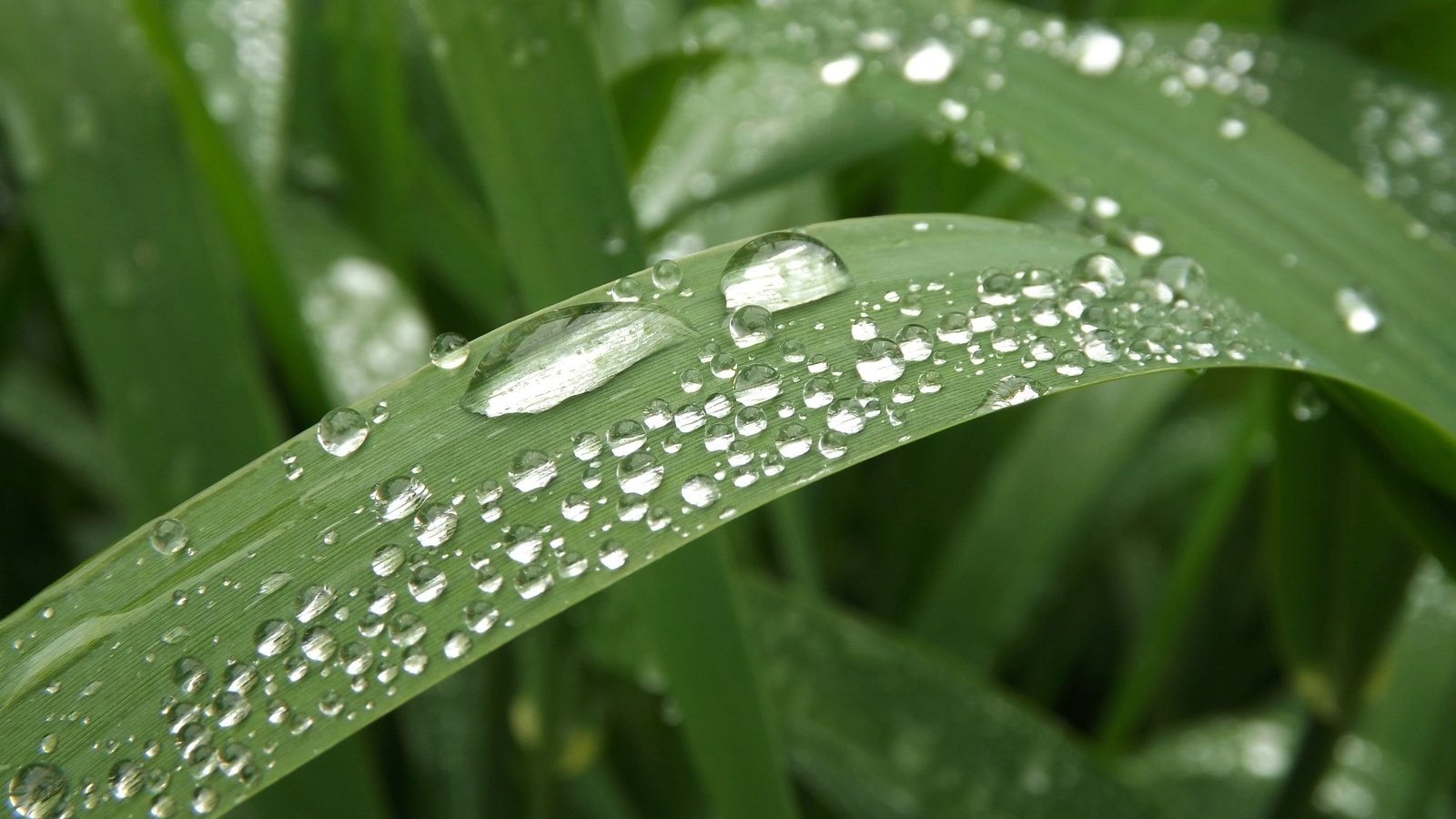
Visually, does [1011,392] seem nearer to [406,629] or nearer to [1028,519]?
[406,629]

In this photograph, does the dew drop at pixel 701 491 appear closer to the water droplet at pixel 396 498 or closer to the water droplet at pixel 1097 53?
the water droplet at pixel 396 498

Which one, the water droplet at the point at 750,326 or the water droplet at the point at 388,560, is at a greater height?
the water droplet at the point at 750,326

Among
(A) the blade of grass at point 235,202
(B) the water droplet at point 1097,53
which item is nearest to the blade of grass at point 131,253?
(A) the blade of grass at point 235,202

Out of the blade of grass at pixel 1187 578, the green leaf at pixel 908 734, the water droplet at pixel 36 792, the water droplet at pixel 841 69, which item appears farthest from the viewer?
the blade of grass at pixel 1187 578

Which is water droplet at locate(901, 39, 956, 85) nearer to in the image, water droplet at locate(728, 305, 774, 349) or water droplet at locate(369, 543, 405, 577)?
water droplet at locate(728, 305, 774, 349)

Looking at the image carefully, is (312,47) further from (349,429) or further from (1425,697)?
(1425,697)

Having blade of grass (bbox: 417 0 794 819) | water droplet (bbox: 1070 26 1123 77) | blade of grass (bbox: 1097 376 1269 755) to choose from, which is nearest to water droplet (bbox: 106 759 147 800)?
blade of grass (bbox: 417 0 794 819)
